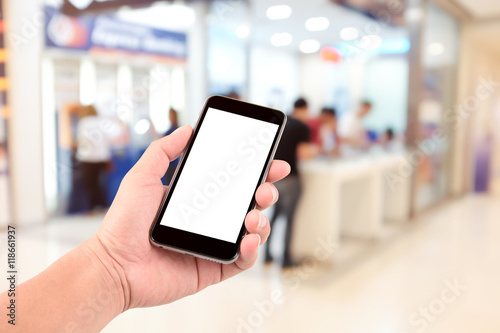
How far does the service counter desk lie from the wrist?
103 inches

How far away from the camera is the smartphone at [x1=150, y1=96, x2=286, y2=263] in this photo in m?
0.94

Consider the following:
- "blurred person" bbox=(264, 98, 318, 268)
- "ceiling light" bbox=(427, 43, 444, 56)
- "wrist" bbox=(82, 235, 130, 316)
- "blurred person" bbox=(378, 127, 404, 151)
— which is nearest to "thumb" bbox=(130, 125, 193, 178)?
"wrist" bbox=(82, 235, 130, 316)

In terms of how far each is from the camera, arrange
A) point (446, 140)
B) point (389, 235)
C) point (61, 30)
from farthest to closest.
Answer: point (446, 140), point (61, 30), point (389, 235)

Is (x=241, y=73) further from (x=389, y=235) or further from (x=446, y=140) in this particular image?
(x=446, y=140)

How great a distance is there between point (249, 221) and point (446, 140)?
6.68 meters

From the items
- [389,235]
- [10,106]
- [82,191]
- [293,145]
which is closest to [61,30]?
[10,106]

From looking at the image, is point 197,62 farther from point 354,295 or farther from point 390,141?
point 354,295

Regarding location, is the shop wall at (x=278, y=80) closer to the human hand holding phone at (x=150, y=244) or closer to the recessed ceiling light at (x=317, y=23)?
the recessed ceiling light at (x=317, y=23)

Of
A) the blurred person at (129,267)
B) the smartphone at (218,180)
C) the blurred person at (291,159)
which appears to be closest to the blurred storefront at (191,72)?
the blurred person at (291,159)

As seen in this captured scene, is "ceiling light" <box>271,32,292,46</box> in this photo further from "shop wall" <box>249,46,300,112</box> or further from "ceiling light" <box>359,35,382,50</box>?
"ceiling light" <box>359,35,382,50</box>

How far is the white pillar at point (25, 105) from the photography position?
4415 millimetres

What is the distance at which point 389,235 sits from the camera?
4.43 meters

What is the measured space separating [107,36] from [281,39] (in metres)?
2.26

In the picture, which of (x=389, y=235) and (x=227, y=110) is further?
(x=389, y=235)
